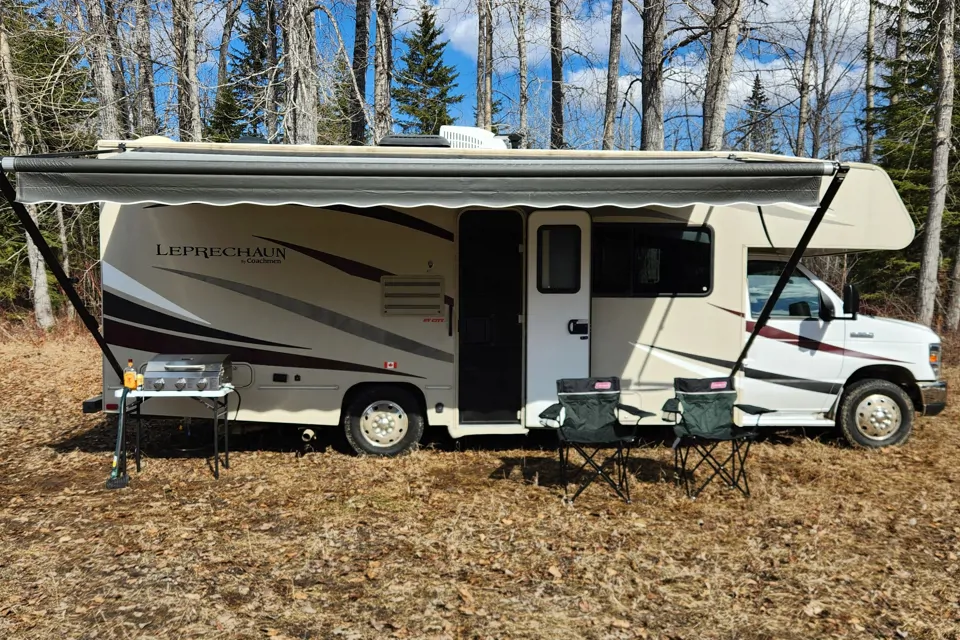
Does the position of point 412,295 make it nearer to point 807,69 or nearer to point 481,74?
point 481,74

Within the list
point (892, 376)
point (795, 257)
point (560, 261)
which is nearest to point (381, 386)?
point (560, 261)

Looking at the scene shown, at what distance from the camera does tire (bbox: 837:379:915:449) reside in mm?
6395

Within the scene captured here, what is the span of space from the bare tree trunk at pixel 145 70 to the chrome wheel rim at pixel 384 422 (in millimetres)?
8546

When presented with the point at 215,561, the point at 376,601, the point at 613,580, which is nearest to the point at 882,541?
the point at 613,580

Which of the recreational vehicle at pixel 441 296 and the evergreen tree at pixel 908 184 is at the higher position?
the evergreen tree at pixel 908 184

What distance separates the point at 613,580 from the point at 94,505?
3724 mm

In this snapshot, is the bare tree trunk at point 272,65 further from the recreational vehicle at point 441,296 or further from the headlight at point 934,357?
the headlight at point 934,357

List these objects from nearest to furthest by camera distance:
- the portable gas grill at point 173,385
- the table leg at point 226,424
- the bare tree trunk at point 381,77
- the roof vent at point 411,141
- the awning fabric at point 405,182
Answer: the awning fabric at point 405,182 < the portable gas grill at point 173,385 < the table leg at point 226,424 < the roof vent at point 411,141 < the bare tree trunk at point 381,77

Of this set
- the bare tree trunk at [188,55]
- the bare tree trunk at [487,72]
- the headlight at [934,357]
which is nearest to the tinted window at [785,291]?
the headlight at [934,357]

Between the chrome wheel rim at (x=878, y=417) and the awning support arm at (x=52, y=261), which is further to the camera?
the chrome wheel rim at (x=878, y=417)

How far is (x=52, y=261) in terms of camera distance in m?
5.06

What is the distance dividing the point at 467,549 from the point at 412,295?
242cm

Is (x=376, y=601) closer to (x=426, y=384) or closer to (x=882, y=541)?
(x=426, y=384)

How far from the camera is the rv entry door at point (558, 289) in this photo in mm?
5941
